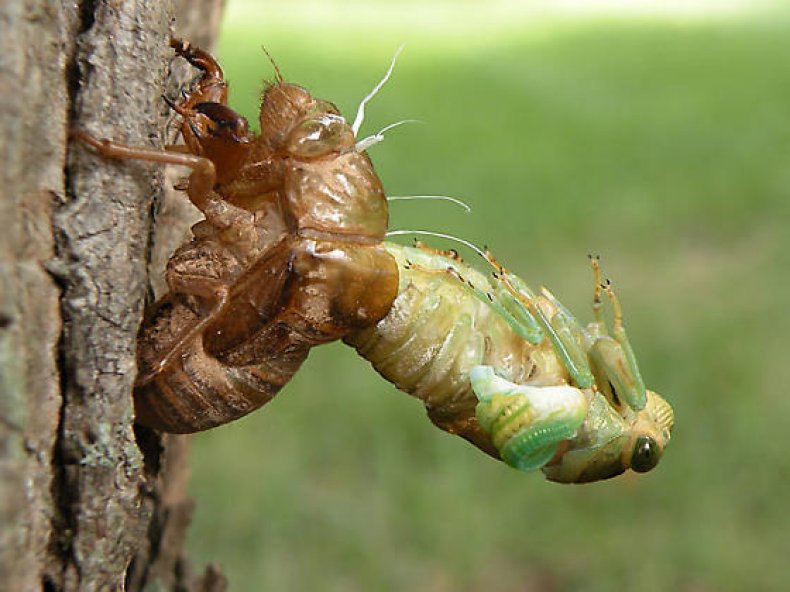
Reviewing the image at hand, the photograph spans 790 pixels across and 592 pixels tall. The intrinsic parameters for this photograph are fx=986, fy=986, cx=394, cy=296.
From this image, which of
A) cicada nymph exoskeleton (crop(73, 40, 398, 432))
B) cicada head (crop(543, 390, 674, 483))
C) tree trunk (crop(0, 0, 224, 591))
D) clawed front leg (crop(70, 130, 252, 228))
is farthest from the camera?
cicada head (crop(543, 390, 674, 483))

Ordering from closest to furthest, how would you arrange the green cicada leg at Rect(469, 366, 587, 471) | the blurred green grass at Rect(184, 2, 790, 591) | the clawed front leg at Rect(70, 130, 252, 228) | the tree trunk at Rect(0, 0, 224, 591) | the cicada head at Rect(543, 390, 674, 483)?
the tree trunk at Rect(0, 0, 224, 591)
the clawed front leg at Rect(70, 130, 252, 228)
the green cicada leg at Rect(469, 366, 587, 471)
the cicada head at Rect(543, 390, 674, 483)
the blurred green grass at Rect(184, 2, 790, 591)

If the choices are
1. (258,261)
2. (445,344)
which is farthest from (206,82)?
(445,344)

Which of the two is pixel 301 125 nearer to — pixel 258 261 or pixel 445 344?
pixel 258 261

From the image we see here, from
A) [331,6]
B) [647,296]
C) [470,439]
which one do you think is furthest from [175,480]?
[331,6]

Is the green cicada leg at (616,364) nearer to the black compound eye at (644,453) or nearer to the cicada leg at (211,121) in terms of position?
the black compound eye at (644,453)

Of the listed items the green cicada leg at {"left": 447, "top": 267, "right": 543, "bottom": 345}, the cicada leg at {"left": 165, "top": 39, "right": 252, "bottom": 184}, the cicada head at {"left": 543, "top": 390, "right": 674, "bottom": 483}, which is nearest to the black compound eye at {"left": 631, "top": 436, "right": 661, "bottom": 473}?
the cicada head at {"left": 543, "top": 390, "right": 674, "bottom": 483}

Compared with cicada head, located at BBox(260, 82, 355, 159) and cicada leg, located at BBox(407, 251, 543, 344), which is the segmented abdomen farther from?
cicada head, located at BBox(260, 82, 355, 159)
